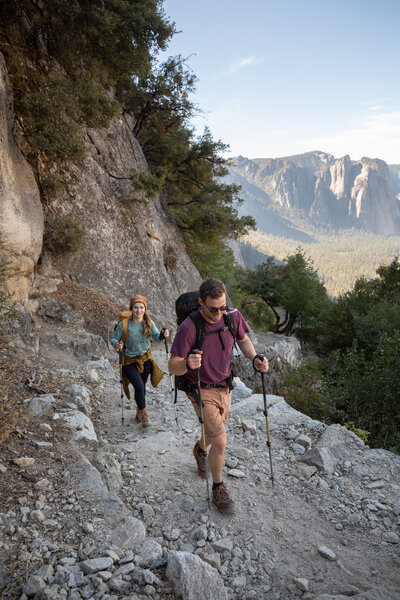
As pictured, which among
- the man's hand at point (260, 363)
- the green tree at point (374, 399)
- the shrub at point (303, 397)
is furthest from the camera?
the shrub at point (303, 397)

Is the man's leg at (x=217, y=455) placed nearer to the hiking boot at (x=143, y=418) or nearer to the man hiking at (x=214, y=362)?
the man hiking at (x=214, y=362)

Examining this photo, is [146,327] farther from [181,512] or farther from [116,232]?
[116,232]

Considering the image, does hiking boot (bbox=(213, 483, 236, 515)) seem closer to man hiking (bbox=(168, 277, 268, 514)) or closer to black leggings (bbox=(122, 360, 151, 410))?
man hiking (bbox=(168, 277, 268, 514))

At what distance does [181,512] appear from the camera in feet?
13.3

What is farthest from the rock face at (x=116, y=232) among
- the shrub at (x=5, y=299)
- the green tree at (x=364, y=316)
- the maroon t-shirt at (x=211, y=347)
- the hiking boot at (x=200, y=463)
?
the green tree at (x=364, y=316)

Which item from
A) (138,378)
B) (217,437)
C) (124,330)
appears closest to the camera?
(217,437)

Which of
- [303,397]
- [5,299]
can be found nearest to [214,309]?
A: [5,299]

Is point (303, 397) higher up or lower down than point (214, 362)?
lower down

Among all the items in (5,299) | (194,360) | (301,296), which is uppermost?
(194,360)

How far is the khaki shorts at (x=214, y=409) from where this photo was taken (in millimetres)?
4047

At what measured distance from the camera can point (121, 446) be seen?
5465mm

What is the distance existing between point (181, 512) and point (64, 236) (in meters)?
10.8

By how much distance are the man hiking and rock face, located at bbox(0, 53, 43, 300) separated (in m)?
6.79

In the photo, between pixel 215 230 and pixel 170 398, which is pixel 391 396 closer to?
pixel 170 398
